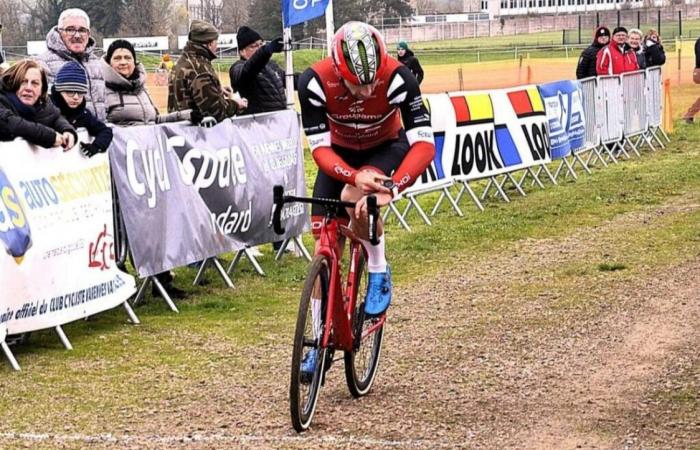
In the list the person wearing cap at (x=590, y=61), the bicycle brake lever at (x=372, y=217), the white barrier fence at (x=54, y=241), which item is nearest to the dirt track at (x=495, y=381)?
the bicycle brake lever at (x=372, y=217)

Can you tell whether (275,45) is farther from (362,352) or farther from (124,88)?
(362,352)

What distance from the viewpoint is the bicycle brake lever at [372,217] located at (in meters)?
6.38

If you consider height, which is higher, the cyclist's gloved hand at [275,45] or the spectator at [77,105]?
the cyclist's gloved hand at [275,45]

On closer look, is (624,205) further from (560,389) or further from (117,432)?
(117,432)

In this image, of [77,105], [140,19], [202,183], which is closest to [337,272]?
[77,105]

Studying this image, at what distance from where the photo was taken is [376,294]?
713 cm

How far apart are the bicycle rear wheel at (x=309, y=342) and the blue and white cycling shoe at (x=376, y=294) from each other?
62 cm

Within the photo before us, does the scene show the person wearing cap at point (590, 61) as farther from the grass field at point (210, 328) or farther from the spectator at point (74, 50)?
the spectator at point (74, 50)

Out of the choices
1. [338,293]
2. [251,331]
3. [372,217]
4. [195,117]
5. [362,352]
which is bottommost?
[251,331]

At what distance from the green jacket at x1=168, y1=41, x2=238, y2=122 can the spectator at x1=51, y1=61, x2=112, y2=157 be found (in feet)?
5.85

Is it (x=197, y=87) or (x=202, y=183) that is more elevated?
(x=197, y=87)

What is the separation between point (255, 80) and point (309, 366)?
245 inches

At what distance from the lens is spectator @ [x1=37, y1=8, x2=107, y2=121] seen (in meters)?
9.59

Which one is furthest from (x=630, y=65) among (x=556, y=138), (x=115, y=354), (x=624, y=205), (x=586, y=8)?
(x=586, y=8)
